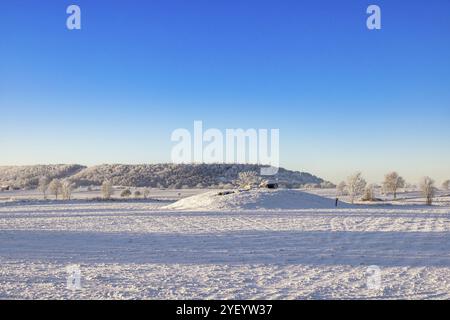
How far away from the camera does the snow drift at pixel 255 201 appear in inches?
1374

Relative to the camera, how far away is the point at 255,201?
35594 mm

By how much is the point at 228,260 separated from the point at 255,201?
23451 millimetres

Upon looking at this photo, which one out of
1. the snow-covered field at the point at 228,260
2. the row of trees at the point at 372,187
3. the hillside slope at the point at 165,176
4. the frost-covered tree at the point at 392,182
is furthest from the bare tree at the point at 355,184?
the hillside slope at the point at 165,176

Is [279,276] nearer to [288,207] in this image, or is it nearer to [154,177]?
[288,207]

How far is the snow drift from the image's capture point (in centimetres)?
3489

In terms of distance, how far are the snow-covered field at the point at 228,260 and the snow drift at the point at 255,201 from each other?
513 inches

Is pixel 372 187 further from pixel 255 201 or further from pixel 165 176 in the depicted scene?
pixel 165 176

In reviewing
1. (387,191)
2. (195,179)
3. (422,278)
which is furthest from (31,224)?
(195,179)

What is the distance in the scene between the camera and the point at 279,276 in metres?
10.1

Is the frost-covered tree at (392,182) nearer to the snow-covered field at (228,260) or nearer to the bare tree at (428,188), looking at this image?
the bare tree at (428,188)

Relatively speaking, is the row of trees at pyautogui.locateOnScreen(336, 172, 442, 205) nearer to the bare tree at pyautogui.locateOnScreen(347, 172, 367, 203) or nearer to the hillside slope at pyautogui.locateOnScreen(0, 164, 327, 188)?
the bare tree at pyautogui.locateOnScreen(347, 172, 367, 203)

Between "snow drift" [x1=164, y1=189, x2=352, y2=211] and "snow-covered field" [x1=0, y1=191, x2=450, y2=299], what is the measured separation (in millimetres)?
13034

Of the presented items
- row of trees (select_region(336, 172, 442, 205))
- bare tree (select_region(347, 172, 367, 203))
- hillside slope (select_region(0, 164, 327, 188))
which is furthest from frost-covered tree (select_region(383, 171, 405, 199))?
hillside slope (select_region(0, 164, 327, 188))
